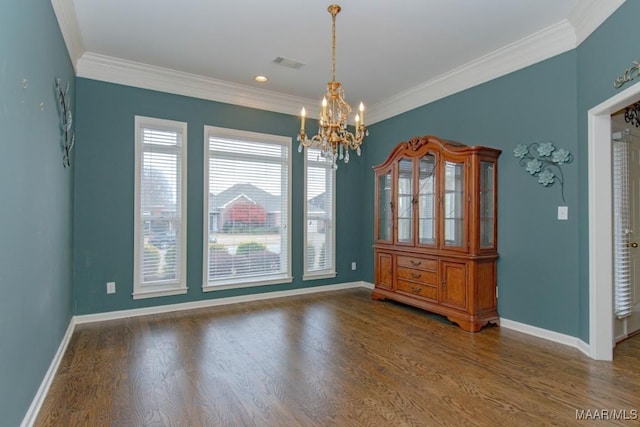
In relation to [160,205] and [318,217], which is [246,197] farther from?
[318,217]

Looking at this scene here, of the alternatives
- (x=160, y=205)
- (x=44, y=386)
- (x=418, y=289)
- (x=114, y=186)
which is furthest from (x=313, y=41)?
(x=44, y=386)

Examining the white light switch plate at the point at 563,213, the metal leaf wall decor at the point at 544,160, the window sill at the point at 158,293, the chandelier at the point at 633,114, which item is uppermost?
the chandelier at the point at 633,114

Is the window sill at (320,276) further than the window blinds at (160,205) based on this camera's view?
Yes

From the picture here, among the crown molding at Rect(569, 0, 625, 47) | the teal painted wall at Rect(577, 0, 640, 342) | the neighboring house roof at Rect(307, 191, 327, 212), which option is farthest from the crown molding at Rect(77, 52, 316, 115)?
the teal painted wall at Rect(577, 0, 640, 342)

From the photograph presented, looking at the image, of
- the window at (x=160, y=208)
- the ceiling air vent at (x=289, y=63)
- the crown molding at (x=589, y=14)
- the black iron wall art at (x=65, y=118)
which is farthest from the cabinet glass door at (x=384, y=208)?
the black iron wall art at (x=65, y=118)

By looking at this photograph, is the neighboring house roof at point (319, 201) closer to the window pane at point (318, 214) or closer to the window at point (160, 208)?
the window pane at point (318, 214)

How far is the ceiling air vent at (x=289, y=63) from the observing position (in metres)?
3.96

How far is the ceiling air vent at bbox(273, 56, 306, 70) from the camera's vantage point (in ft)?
13.0

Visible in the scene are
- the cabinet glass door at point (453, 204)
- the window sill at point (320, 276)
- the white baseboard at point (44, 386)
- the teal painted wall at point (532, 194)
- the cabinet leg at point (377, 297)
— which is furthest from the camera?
the window sill at point (320, 276)

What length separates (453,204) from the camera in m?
3.91

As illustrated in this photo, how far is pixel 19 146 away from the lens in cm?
185

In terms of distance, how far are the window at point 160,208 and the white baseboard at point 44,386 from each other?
107 centimetres

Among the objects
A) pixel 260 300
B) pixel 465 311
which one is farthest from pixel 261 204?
pixel 465 311

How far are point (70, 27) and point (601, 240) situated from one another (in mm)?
4895
